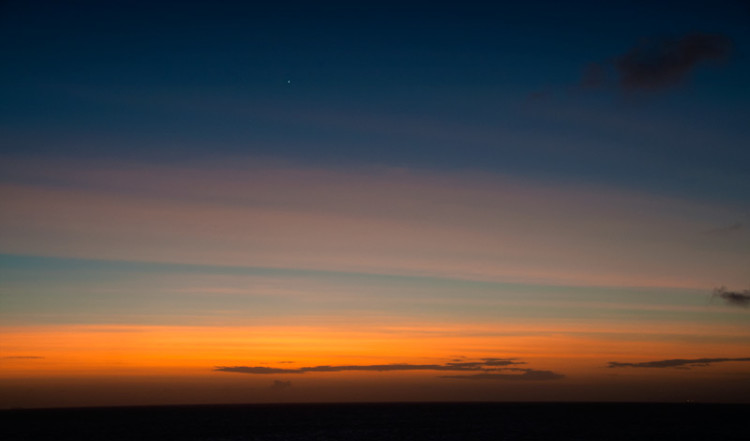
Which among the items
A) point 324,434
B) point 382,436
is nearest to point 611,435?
point 382,436

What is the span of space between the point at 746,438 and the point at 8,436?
124681mm

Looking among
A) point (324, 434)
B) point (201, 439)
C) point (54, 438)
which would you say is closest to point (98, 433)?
point (54, 438)

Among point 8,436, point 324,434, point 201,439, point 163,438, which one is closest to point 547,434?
point 324,434

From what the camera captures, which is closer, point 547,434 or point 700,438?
point 700,438

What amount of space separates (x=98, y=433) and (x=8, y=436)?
1502 cm

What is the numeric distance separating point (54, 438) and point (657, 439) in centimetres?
9987

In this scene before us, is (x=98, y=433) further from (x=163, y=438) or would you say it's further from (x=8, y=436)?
(x=163, y=438)

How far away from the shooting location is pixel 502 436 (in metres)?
106

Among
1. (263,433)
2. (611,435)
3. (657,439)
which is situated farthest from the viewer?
(263,433)

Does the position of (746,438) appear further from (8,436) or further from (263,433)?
(8,436)

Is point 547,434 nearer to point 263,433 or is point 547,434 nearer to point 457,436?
point 457,436

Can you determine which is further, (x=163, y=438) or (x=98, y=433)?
(x=98, y=433)

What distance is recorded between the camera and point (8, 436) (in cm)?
11731

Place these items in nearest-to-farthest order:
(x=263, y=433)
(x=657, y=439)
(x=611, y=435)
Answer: (x=657, y=439)
(x=611, y=435)
(x=263, y=433)
